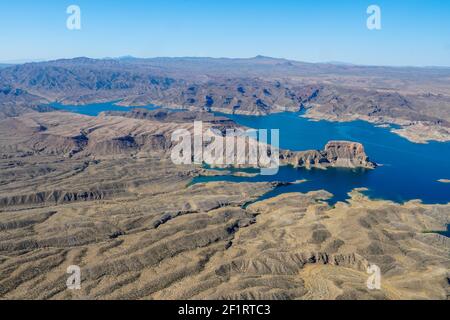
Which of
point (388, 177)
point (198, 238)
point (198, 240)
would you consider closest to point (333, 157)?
point (388, 177)

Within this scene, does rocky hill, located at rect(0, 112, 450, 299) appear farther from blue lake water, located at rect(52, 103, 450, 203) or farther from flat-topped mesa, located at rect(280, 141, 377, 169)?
flat-topped mesa, located at rect(280, 141, 377, 169)

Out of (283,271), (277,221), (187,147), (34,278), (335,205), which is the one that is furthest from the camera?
(187,147)

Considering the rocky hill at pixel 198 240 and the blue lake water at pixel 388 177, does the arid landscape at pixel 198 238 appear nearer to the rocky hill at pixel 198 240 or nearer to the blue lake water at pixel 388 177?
the rocky hill at pixel 198 240

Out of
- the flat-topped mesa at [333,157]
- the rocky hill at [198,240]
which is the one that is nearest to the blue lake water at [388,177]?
the flat-topped mesa at [333,157]

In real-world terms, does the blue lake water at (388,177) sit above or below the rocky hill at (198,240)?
above

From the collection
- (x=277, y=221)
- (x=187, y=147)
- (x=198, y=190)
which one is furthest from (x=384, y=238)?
(x=187, y=147)

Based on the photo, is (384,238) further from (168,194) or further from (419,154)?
(419,154)

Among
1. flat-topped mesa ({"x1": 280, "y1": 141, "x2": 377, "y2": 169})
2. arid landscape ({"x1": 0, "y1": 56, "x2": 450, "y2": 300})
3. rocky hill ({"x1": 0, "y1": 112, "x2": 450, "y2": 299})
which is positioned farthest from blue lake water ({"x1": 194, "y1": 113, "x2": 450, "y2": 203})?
rocky hill ({"x1": 0, "y1": 112, "x2": 450, "y2": 299})

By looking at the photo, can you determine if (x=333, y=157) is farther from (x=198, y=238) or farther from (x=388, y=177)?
(x=198, y=238)
